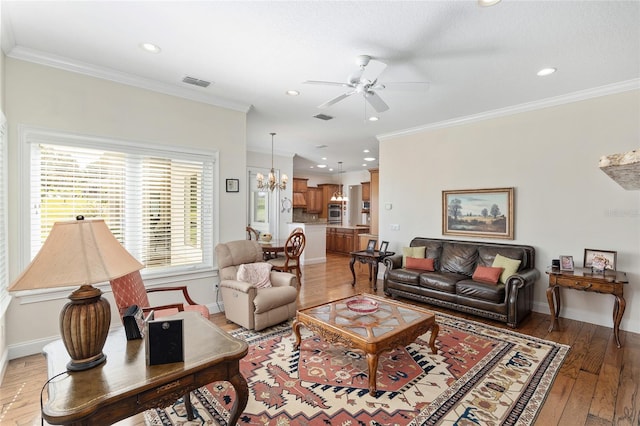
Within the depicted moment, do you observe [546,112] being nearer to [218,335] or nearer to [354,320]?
[354,320]

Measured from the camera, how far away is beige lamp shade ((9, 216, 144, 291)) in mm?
1296

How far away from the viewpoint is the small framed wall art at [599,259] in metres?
3.54

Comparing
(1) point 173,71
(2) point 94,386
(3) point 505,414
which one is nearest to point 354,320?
(3) point 505,414

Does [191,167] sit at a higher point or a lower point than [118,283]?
higher

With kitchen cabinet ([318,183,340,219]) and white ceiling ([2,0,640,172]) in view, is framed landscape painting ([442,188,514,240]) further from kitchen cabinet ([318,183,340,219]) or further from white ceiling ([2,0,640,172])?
kitchen cabinet ([318,183,340,219])

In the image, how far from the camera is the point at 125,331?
177cm

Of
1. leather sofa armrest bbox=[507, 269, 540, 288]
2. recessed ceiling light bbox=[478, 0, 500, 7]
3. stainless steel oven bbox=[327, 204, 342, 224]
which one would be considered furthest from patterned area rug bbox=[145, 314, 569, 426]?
stainless steel oven bbox=[327, 204, 342, 224]

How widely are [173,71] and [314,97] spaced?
1703 millimetres

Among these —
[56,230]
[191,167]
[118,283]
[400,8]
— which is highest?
[400,8]

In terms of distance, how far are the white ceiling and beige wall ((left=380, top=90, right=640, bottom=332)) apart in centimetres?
38

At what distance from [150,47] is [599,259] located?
17.8ft

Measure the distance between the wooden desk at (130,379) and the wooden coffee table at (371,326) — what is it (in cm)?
104

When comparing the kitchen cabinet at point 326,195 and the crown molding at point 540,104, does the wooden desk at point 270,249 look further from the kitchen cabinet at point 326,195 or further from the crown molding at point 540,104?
the kitchen cabinet at point 326,195

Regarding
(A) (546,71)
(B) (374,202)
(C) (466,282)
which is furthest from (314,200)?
(A) (546,71)
